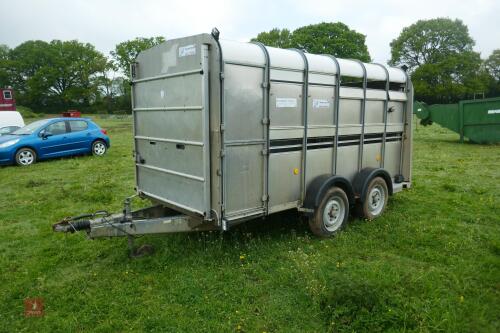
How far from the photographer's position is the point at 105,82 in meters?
67.0

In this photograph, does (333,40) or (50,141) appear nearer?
(50,141)

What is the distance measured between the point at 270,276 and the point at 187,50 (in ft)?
9.28

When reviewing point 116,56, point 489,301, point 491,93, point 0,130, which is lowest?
point 489,301

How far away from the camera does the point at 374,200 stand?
6531 mm

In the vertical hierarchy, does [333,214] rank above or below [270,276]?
above

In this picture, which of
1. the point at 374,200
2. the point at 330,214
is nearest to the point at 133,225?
the point at 330,214

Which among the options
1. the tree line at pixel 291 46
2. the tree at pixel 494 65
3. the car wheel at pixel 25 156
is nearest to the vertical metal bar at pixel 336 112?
the car wheel at pixel 25 156

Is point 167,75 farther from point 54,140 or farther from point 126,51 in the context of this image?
point 126,51

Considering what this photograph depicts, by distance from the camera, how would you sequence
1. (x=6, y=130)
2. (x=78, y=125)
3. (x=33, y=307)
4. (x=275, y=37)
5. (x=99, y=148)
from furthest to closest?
1. (x=275, y=37)
2. (x=6, y=130)
3. (x=99, y=148)
4. (x=78, y=125)
5. (x=33, y=307)

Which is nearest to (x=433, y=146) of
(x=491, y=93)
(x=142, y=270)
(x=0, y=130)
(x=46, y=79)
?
(x=142, y=270)

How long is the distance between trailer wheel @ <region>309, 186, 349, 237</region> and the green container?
1400 centimetres

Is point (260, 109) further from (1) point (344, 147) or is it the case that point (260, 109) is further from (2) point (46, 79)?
(2) point (46, 79)

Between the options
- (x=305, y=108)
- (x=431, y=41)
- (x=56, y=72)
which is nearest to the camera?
(x=305, y=108)

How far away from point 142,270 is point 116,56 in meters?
69.4
